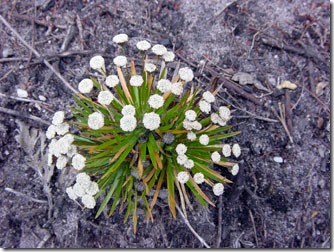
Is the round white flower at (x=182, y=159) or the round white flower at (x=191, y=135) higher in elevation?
the round white flower at (x=191, y=135)

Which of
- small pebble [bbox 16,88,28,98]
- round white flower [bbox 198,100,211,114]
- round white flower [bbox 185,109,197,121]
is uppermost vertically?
round white flower [bbox 198,100,211,114]

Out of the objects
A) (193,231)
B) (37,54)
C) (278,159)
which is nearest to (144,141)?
(193,231)

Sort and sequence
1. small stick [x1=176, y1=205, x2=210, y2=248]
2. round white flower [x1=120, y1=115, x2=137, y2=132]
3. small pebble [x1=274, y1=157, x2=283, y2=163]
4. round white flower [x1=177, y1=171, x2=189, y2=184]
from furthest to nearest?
small pebble [x1=274, y1=157, x2=283, y2=163] → small stick [x1=176, y1=205, x2=210, y2=248] → round white flower [x1=177, y1=171, x2=189, y2=184] → round white flower [x1=120, y1=115, x2=137, y2=132]

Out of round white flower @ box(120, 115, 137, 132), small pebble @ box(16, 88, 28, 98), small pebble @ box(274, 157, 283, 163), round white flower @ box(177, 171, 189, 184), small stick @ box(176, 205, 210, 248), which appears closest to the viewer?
round white flower @ box(120, 115, 137, 132)

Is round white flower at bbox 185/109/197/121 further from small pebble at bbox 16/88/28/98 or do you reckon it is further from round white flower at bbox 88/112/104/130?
small pebble at bbox 16/88/28/98

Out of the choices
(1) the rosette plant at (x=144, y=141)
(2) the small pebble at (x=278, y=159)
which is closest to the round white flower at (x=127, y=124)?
(1) the rosette plant at (x=144, y=141)

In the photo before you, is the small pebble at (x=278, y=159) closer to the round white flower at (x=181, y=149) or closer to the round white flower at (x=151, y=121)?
the round white flower at (x=181, y=149)

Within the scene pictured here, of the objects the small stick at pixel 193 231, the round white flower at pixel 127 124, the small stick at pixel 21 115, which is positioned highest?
the round white flower at pixel 127 124

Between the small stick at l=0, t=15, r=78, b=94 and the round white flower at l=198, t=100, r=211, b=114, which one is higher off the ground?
the round white flower at l=198, t=100, r=211, b=114

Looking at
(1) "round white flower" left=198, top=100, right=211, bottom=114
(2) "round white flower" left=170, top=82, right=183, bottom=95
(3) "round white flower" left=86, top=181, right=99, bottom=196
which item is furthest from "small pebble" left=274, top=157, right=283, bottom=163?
(3) "round white flower" left=86, top=181, right=99, bottom=196
